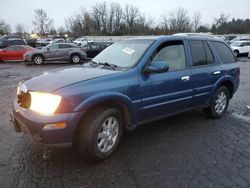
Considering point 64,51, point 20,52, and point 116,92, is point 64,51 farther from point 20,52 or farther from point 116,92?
point 116,92

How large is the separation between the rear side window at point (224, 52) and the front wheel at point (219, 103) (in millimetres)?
629

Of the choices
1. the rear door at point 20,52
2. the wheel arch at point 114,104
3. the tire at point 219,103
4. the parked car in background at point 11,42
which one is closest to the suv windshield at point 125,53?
the wheel arch at point 114,104

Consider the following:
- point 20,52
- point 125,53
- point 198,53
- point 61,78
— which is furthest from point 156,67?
point 20,52

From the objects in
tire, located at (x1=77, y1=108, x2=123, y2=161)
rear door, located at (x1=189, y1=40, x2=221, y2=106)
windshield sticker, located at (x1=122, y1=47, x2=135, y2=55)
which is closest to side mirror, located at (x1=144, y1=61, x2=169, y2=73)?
windshield sticker, located at (x1=122, y1=47, x2=135, y2=55)

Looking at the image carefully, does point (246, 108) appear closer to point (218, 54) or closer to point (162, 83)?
point (218, 54)

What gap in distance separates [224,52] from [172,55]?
1850 millimetres

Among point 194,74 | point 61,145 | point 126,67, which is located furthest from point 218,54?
point 61,145

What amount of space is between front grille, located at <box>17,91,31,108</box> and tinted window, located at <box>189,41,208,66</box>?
9.85 feet

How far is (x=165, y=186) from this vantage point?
322 cm

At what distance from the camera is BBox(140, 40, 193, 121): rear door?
13.8 ft

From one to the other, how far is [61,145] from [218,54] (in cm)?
391

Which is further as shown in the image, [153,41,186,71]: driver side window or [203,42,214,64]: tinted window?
[203,42,214,64]: tinted window

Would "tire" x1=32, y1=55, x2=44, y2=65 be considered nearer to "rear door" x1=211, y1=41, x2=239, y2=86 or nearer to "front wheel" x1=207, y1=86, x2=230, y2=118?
"rear door" x1=211, y1=41, x2=239, y2=86

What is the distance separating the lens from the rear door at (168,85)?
421 cm
